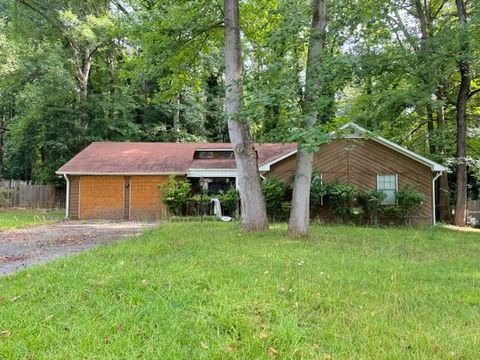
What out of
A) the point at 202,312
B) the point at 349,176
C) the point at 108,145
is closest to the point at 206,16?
the point at 349,176

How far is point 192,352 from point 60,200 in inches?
975

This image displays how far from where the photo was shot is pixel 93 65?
2859 centimetres

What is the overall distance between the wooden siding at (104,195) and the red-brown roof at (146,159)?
518 millimetres

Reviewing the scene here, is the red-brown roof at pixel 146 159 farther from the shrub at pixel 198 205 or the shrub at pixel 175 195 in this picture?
the shrub at pixel 198 205

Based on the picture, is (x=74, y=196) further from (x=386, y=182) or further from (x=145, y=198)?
(x=386, y=182)

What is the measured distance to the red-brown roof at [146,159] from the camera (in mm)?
19281

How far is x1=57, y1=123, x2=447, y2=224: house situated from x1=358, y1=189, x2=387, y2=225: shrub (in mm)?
952

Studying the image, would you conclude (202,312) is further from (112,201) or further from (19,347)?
(112,201)

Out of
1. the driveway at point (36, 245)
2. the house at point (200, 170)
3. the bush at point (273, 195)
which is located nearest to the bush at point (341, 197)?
the house at point (200, 170)

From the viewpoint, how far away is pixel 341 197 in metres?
16.4

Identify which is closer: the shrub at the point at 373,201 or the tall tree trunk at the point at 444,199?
the shrub at the point at 373,201

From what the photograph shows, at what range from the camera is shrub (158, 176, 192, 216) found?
18.2m

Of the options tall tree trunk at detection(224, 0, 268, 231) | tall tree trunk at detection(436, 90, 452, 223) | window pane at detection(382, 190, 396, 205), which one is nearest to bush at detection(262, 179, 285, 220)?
window pane at detection(382, 190, 396, 205)

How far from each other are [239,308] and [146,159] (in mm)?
17030
